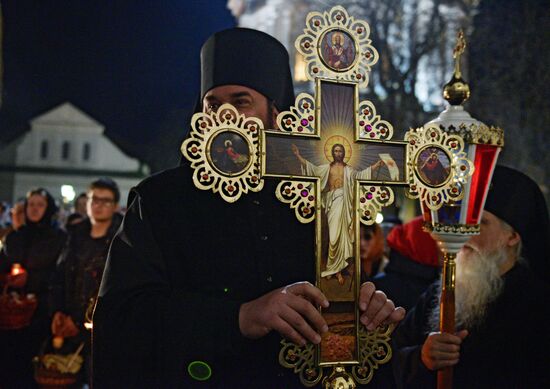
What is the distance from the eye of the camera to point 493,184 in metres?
3.04

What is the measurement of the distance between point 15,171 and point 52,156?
7.91 feet

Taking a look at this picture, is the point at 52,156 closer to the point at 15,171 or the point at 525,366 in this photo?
the point at 15,171

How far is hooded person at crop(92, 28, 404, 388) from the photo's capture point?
1748mm

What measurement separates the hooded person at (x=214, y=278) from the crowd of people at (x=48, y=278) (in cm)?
253

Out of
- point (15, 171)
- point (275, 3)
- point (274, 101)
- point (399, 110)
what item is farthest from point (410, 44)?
point (15, 171)

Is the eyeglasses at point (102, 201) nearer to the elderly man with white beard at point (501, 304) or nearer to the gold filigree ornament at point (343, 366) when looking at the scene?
the elderly man with white beard at point (501, 304)

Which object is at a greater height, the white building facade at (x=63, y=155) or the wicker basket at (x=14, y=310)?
the white building facade at (x=63, y=155)

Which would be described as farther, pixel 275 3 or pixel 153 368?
pixel 275 3

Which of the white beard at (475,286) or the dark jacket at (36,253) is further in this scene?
the dark jacket at (36,253)

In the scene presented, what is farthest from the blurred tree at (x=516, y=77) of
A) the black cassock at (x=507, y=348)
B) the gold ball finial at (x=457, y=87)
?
the gold ball finial at (x=457, y=87)

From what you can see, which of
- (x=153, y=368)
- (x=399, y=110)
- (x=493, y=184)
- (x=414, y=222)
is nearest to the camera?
(x=153, y=368)

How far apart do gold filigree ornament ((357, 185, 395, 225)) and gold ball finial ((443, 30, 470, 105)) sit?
29.7 inches

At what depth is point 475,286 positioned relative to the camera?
9.84ft

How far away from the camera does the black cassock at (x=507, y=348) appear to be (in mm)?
2814
